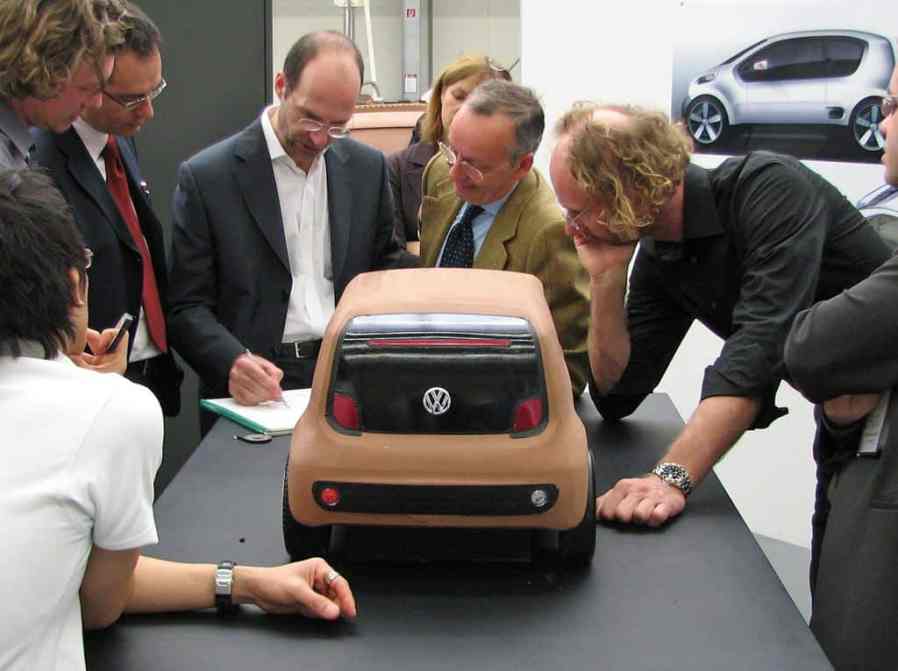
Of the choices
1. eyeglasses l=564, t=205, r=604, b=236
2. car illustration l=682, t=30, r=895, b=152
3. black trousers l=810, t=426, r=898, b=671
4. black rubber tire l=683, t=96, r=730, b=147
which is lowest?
black trousers l=810, t=426, r=898, b=671

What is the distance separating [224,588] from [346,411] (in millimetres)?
270

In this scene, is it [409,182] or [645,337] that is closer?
[645,337]

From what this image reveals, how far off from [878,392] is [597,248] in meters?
0.62

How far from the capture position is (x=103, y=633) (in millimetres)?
1304

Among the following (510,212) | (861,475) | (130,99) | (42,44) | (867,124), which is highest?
(42,44)

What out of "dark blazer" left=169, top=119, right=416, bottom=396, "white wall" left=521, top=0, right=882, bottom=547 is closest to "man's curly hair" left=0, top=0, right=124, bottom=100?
"dark blazer" left=169, top=119, right=416, bottom=396

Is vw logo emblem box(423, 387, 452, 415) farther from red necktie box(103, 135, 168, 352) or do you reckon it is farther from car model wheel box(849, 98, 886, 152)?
car model wheel box(849, 98, 886, 152)

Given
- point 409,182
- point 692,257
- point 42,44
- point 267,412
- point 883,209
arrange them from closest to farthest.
Answer: 1. point 42,44
2. point 692,257
3. point 267,412
4. point 883,209
5. point 409,182

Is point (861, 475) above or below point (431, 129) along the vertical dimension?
below

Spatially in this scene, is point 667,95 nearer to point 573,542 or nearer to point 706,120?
point 706,120

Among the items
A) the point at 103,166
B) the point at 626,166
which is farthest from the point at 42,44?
the point at 626,166

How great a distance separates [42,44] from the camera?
6.20 ft

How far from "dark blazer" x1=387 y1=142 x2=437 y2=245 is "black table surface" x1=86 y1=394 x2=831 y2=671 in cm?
185

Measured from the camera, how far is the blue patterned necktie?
2.38 meters
